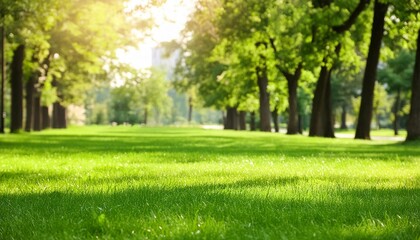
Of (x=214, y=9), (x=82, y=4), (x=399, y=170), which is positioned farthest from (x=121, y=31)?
(x=399, y=170)

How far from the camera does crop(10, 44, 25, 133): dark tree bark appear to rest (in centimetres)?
4075

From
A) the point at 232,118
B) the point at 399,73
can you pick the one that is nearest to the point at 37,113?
the point at 232,118

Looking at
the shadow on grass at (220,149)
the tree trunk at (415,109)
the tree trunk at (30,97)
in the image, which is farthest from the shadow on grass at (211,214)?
the tree trunk at (30,97)

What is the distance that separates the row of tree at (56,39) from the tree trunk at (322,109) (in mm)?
12696

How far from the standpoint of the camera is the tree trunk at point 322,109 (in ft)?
129

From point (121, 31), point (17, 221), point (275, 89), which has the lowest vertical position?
point (17, 221)

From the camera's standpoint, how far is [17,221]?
621 centimetres

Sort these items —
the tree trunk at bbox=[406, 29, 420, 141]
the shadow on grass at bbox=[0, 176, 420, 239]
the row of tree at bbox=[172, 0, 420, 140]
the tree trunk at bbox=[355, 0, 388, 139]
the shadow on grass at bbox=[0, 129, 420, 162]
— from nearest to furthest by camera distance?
the shadow on grass at bbox=[0, 176, 420, 239]
the shadow on grass at bbox=[0, 129, 420, 162]
the tree trunk at bbox=[406, 29, 420, 141]
the row of tree at bbox=[172, 0, 420, 140]
the tree trunk at bbox=[355, 0, 388, 139]

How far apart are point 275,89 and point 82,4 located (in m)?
32.1

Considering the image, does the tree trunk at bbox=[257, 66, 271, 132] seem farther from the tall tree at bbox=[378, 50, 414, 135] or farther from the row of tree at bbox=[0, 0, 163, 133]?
the tall tree at bbox=[378, 50, 414, 135]

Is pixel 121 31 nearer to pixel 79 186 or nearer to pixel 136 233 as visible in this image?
pixel 79 186

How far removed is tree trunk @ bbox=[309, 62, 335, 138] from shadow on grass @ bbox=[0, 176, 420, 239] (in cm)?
3108

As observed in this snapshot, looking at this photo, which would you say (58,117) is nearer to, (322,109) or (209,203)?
(322,109)

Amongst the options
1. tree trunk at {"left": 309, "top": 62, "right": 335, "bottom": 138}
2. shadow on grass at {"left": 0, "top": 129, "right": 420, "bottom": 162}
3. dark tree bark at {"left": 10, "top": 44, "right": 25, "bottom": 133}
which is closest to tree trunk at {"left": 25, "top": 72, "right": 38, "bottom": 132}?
dark tree bark at {"left": 10, "top": 44, "right": 25, "bottom": 133}
